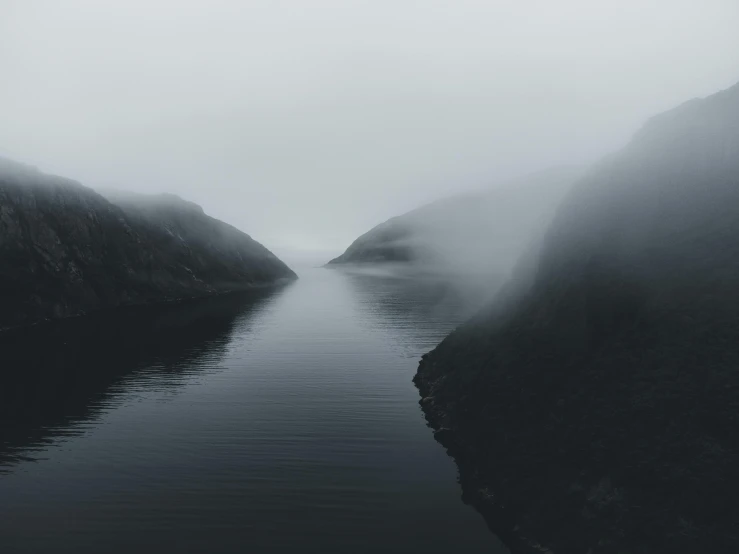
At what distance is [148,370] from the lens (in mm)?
50125

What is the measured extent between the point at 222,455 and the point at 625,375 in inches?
892

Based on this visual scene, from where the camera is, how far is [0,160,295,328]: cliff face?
8200 centimetres

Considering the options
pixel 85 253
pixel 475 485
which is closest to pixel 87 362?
pixel 475 485

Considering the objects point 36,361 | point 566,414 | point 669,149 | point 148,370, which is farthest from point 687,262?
point 36,361

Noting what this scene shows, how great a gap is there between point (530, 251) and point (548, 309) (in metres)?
17.6

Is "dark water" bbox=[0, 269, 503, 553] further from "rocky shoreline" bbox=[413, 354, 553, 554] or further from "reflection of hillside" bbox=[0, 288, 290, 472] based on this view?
"rocky shoreline" bbox=[413, 354, 553, 554]

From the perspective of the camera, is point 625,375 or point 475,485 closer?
point 625,375

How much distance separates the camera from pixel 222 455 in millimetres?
27000

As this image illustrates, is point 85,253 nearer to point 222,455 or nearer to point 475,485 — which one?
point 222,455

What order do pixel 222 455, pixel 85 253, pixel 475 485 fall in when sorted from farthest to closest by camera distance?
1. pixel 85 253
2. pixel 222 455
3. pixel 475 485

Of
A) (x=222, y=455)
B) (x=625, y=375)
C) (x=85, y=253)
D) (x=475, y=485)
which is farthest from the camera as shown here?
(x=85, y=253)

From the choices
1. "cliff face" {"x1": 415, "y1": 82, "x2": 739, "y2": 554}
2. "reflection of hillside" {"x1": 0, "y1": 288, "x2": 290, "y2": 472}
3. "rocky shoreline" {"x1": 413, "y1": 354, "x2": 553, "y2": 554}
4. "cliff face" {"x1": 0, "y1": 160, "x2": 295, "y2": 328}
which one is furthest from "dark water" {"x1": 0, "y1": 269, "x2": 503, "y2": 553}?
"cliff face" {"x1": 0, "y1": 160, "x2": 295, "y2": 328}

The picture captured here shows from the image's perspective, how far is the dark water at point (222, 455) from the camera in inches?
762

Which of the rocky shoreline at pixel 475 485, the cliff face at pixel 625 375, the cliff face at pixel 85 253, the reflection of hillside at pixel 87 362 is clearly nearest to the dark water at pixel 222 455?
the reflection of hillside at pixel 87 362
